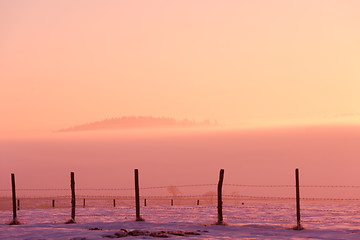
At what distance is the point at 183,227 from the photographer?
25.8 metres

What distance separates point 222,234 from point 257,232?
163 centimetres

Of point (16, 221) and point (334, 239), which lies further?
point (16, 221)

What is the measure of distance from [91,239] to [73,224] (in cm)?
507

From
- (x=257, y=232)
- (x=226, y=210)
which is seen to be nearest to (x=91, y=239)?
Result: (x=257, y=232)

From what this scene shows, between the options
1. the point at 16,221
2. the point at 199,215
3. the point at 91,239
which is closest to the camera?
the point at 91,239

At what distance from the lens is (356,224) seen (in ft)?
88.1

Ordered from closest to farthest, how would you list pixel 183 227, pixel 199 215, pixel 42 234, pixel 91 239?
pixel 91 239
pixel 42 234
pixel 183 227
pixel 199 215

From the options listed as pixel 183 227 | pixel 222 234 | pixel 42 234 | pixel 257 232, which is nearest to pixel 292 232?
pixel 257 232

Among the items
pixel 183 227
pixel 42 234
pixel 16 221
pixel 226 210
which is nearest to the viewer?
pixel 42 234

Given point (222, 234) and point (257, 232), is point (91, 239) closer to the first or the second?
point (222, 234)

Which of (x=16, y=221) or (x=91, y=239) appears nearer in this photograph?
(x=91, y=239)

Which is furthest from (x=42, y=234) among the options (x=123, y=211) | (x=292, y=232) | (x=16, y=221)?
(x=123, y=211)

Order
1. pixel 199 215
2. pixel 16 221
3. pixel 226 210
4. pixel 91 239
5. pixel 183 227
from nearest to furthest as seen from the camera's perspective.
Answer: pixel 91 239 < pixel 183 227 < pixel 16 221 < pixel 199 215 < pixel 226 210

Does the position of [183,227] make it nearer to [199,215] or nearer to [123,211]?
[199,215]
